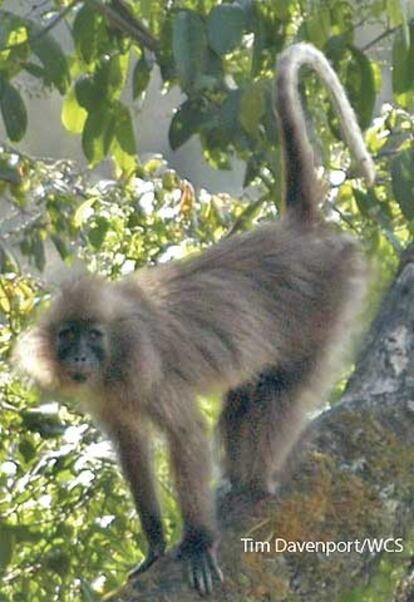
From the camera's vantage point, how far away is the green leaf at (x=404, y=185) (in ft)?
15.6

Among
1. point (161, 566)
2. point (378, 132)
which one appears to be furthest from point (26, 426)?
point (378, 132)

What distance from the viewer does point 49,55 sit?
15.0ft

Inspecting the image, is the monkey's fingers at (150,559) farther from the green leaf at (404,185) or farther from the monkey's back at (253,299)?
the green leaf at (404,185)

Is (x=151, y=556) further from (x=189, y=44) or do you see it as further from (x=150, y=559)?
(x=189, y=44)

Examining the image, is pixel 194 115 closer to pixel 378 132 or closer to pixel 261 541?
pixel 378 132

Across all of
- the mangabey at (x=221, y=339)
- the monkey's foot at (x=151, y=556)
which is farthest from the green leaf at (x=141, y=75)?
the monkey's foot at (x=151, y=556)

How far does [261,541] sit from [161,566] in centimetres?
32

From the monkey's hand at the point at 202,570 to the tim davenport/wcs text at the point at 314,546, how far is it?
0.10 meters

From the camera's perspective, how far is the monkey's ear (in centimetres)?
455

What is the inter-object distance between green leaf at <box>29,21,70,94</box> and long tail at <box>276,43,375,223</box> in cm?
64

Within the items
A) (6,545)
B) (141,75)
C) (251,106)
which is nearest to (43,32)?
(141,75)

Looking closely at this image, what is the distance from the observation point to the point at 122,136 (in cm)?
490

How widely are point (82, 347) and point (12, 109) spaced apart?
2.56 ft

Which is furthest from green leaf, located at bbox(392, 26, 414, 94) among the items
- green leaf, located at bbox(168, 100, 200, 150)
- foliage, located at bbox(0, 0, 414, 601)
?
green leaf, located at bbox(168, 100, 200, 150)
